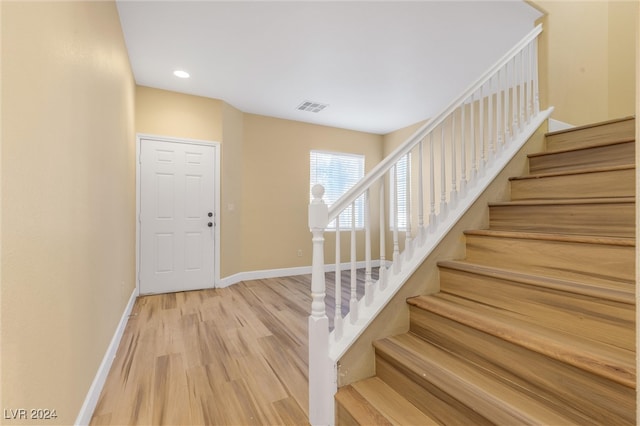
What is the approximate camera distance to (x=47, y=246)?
108 cm

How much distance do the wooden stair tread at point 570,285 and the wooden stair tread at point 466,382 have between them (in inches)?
18.7

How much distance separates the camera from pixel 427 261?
176 centimetres

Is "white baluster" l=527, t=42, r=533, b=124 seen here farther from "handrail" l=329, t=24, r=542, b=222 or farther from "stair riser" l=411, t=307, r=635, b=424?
"stair riser" l=411, t=307, r=635, b=424

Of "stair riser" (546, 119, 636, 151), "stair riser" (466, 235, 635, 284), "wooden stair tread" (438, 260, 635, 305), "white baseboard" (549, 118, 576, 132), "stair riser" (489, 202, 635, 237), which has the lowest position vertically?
"wooden stair tread" (438, 260, 635, 305)

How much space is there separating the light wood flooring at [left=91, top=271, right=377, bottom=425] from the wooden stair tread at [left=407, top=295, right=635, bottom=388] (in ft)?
3.33

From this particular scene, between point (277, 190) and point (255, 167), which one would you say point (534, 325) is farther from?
point (255, 167)

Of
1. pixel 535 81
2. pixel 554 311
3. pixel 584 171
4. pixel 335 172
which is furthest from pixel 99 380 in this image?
pixel 335 172

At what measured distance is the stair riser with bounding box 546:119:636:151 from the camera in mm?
1888

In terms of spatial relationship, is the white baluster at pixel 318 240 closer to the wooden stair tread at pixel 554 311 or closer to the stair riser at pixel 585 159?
the wooden stair tread at pixel 554 311

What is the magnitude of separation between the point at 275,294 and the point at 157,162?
235cm

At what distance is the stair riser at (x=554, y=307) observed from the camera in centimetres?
108

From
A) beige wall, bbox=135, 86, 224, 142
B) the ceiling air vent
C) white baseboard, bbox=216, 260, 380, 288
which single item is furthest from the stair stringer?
beige wall, bbox=135, 86, 224, 142

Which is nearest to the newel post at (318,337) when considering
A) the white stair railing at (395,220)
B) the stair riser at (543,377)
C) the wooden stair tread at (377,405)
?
the white stair railing at (395,220)

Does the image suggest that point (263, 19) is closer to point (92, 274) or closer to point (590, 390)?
point (92, 274)
